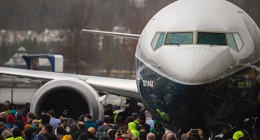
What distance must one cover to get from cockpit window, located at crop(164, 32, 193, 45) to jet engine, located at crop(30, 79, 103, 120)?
480 cm

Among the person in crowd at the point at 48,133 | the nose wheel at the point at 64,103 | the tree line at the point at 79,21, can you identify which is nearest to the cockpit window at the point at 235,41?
the person in crowd at the point at 48,133

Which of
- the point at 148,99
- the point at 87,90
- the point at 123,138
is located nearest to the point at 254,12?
the point at 87,90

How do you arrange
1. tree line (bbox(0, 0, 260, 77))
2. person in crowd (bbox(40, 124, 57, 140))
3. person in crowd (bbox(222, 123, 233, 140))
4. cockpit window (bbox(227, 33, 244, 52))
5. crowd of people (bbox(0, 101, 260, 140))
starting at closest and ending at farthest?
crowd of people (bbox(0, 101, 260, 140)) → person in crowd (bbox(40, 124, 57, 140)) → cockpit window (bbox(227, 33, 244, 52)) → person in crowd (bbox(222, 123, 233, 140)) → tree line (bbox(0, 0, 260, 77))

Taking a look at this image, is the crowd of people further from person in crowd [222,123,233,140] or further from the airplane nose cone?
the airplane nose cone

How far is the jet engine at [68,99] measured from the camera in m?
19.1

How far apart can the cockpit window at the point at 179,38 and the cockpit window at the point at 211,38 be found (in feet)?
0.55

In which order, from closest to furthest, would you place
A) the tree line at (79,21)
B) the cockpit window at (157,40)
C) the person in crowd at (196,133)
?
the person in crowd at (196,133), the cockpit window at (157,40), the tree line at (79,21)

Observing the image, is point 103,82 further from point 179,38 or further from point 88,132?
point 88,132

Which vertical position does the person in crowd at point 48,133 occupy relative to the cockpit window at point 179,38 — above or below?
below

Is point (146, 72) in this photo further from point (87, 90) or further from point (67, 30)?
point (67, 30)

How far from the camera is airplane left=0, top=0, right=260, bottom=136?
13.7 metres

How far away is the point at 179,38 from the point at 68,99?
585 cm

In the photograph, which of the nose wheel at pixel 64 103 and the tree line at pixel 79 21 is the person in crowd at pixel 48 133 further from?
the tree line at pixel 79 21

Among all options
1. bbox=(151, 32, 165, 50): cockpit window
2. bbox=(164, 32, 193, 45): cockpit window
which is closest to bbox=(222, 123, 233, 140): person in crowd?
bbox=(164, 32, 193, 45): cockpit window
